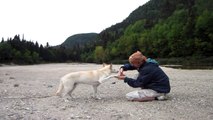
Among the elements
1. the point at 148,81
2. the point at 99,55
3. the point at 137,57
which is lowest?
the point at 148,81

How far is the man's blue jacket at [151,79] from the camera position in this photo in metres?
12.0

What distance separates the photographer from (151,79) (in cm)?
1216

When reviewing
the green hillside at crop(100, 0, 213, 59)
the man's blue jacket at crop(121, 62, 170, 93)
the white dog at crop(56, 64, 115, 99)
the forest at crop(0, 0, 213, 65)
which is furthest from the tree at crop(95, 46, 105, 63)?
the man's blue jacket at crop(121, 62, 170, 93)

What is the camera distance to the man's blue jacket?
12023 mm

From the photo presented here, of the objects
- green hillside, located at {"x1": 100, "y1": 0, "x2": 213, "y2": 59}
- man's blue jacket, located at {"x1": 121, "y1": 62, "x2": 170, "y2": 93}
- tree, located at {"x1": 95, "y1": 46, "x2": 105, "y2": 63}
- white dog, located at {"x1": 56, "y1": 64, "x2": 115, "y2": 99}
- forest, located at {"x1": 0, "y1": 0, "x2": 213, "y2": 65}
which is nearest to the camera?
man's blue jacket, located at {"x1": 121, "y1": 62, "x2": 170, "y2": 93}

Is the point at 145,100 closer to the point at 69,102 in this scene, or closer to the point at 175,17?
the point at 69,102

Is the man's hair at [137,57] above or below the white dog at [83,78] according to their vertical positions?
above

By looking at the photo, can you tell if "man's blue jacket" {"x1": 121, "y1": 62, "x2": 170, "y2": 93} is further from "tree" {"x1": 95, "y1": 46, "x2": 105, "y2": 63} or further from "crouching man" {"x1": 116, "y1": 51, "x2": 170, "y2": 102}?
"tree" {"x1": 95, "y1": 46, "x2": 105, "y2": 63}

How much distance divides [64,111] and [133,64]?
3.15m

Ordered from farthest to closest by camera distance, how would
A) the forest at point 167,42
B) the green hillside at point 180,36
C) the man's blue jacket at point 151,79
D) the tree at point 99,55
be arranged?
the tree at point 99,55, the forest at point 167,42, the green hillside at point 180,36, the man's blue jacket at point 151,79

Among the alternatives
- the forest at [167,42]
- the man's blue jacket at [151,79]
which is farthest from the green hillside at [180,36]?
the man's blue jacket at [151,79]

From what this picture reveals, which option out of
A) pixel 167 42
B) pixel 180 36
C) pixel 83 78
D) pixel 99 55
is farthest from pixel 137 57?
pixel 99 55

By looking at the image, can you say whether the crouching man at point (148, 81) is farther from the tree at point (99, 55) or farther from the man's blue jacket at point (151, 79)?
the tree at point (99, 55)

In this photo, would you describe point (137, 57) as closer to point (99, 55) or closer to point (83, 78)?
point (83, 78)
